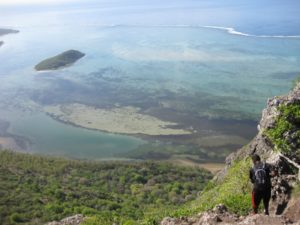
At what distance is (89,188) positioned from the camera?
45.4m

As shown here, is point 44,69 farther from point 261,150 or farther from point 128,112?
point 261,150

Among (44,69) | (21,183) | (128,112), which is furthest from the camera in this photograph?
(44,69)

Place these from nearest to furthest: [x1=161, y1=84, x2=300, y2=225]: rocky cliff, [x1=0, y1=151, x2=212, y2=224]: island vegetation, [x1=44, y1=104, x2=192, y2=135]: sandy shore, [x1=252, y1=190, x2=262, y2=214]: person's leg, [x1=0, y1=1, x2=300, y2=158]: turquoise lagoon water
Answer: [x1=161, y1=84, x2=300, y2=225]: rocky cliff
[x1=252, y1=190, x2=262, y2=214]: person's leg
[x1=0, y1=151, x2=212, y2=224]: island vegetation
[x1=44, y1=104, x2=192, y2=135]: sandy shore
[x1=0, y1=1, x2=300, y2=158]: turquoise lagoon water

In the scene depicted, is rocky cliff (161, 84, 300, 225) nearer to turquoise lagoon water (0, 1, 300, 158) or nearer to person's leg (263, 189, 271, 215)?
person's leg (263, 189, 271, 215)

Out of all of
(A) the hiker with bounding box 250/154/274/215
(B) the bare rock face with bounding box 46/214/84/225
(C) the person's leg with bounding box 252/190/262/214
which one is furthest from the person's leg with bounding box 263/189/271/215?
(B) the bare rock face with bounding box 46/214/84/225

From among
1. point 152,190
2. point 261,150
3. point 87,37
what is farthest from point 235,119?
point 87,37

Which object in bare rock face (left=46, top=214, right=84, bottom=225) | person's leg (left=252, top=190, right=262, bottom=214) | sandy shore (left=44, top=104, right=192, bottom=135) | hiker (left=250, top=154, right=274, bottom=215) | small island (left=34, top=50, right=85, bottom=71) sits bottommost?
sandy shore (left=44, top=104, right=192, bottom=135)

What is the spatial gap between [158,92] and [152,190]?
40635 millimetres

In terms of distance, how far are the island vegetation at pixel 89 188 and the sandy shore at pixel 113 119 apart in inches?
481

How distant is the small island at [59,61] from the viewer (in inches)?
4630

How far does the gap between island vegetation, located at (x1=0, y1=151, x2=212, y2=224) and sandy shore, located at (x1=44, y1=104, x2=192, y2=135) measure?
1222cm

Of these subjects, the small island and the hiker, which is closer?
the hiker

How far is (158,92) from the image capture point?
84688 millimetres

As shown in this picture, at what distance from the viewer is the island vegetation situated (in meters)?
33.9
